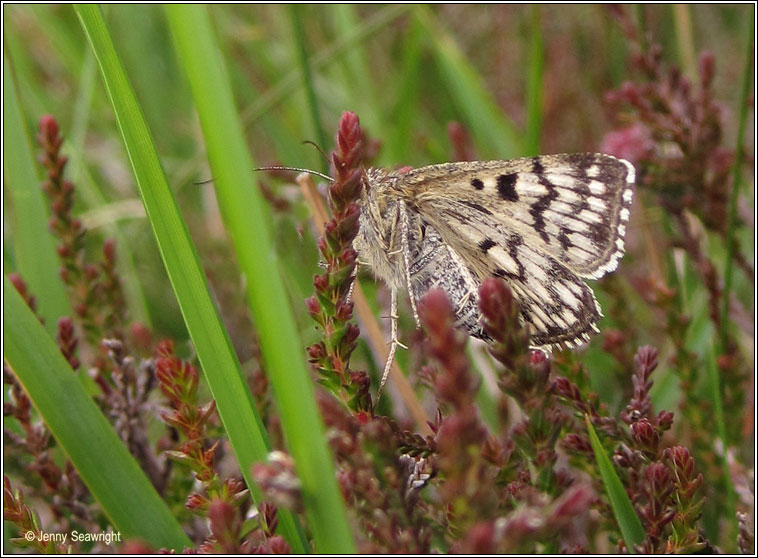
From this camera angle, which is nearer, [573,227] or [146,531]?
[146,531]

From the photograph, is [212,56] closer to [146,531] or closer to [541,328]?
[146,531]

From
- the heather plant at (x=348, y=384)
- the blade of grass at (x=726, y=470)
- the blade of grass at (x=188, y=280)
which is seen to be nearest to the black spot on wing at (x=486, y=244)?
the heather plant at (x=348, y=384)

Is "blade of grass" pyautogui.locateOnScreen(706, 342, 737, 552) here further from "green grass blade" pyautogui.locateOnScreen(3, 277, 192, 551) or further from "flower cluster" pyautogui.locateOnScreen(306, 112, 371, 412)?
"green grass blade" pyautogui.locateOnScreen(3, 277, 192, 551)

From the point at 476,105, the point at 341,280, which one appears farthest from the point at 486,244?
the point at 476,105

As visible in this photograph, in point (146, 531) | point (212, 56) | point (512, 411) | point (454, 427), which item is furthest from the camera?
point (512, 411)

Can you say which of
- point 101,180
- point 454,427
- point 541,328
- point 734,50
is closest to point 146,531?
point 454,427

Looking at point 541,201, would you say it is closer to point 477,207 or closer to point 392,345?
point 477,207

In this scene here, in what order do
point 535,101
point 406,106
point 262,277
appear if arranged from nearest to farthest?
point 262,277
point 535,101
point 406,106

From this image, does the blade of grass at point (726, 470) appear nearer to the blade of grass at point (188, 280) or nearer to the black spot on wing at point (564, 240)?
the black spot on wing at point (564, 240)
